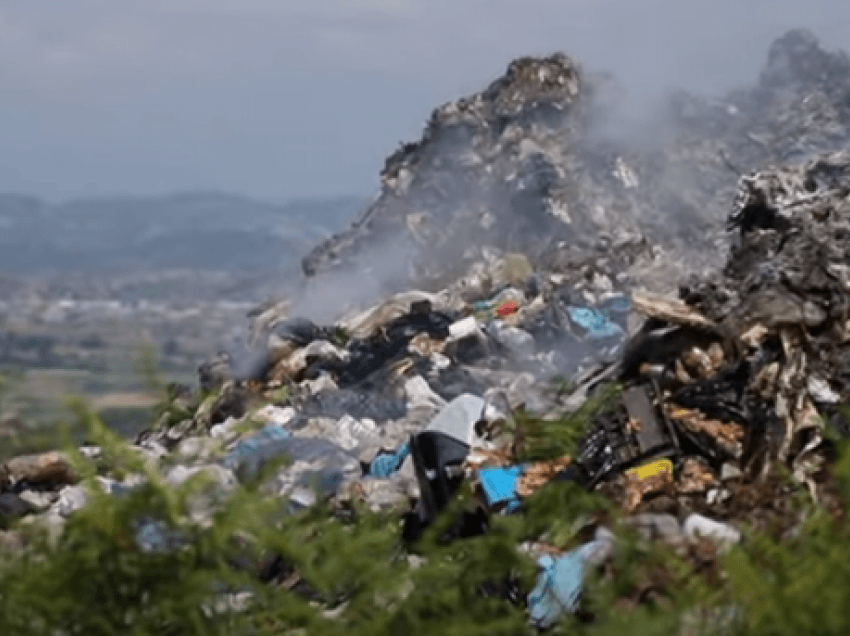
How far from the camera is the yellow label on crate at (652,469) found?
Result: 6.40m

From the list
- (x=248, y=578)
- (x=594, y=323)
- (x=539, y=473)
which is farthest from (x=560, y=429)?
(x=594, y=323)

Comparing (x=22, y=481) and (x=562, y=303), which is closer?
(x=22, y=481)

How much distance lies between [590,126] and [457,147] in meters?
1.74

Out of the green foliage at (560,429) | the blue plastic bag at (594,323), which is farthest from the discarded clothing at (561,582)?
the blue plastic bag at (594,323)

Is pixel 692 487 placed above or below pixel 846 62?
below

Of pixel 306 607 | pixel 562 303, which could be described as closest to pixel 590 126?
pixel 562 303

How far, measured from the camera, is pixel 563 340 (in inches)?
392

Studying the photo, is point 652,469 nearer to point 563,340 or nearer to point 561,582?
point 561,582

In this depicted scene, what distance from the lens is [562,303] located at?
35.1 ft

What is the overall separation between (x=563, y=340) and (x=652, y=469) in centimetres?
355

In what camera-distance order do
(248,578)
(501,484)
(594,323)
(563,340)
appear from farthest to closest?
(594,323) → (563,340) → (501,484) → (248,578)

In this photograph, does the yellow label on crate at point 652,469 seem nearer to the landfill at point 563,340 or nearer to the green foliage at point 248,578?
the landfill at point 563,340

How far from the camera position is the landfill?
6.33m

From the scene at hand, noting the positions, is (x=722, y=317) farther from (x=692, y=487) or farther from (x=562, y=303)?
(x=562, y=303)
